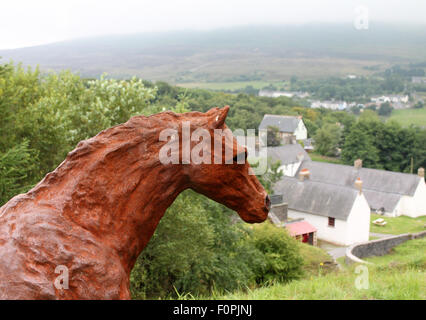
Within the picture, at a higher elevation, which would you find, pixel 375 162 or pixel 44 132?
pixel 44 132

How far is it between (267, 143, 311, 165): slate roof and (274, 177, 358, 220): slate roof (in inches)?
649

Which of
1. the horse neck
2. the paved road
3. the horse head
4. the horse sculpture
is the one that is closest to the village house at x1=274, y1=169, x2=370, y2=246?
the paved road

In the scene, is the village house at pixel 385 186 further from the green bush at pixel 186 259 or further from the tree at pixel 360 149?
the green bush at pixel 186 259

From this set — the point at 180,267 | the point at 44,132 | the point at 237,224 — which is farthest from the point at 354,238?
the point at 44,132

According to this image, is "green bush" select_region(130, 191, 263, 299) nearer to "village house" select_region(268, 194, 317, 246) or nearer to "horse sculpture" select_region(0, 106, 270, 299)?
"horse sculpture" select_region(0, 106, 270, 299)

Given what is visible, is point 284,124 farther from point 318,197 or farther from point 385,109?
point 385,109

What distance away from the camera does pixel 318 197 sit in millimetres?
49469

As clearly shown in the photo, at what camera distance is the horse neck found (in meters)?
4.73

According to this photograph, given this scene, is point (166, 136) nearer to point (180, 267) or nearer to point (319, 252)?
point (180, 267)

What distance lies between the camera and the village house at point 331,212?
45312mm

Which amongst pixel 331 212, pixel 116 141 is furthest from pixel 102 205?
pixel 331 212

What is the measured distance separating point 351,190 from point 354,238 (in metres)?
5.50

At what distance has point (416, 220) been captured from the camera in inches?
2303

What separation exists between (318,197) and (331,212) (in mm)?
3091
